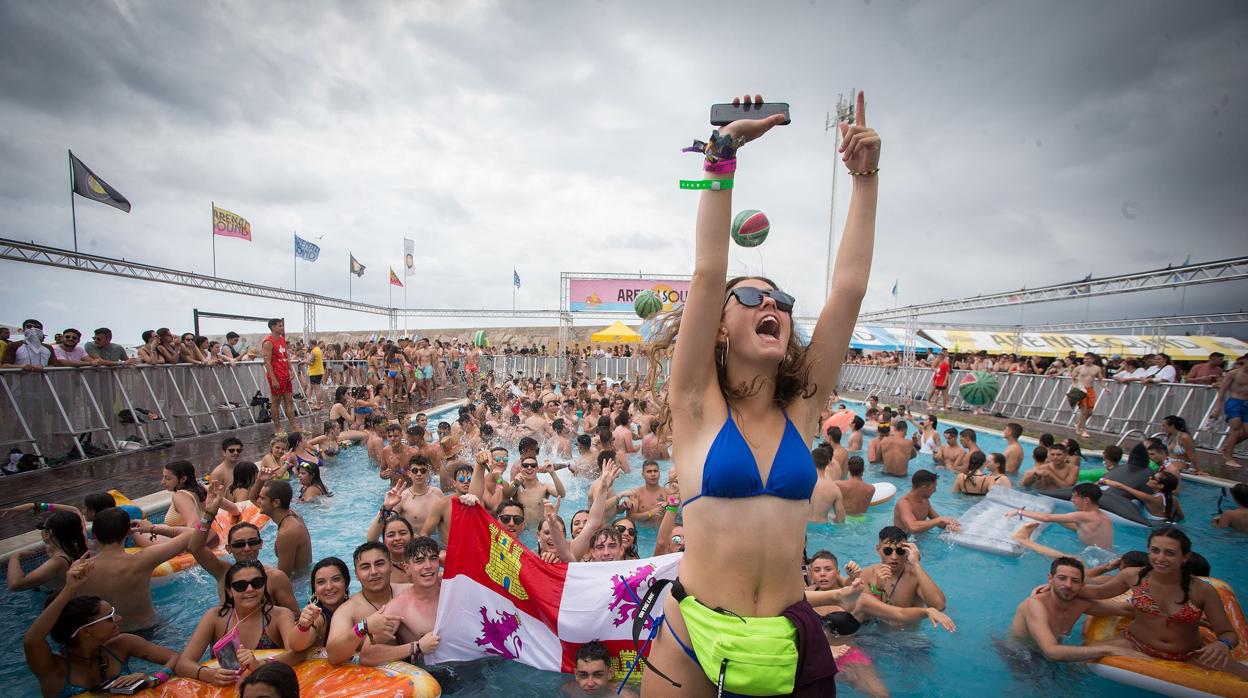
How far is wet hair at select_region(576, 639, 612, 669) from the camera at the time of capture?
3662 millimetres

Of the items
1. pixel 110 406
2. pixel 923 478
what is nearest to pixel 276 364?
pixel 110 406

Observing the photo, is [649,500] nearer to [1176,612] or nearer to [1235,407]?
[1176,612]

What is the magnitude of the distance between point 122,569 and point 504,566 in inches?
123

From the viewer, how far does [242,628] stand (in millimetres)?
3719

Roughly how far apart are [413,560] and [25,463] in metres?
8.05

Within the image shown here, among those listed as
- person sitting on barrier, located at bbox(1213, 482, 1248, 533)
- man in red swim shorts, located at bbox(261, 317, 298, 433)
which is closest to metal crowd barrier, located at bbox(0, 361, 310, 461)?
man in red swim shorts, located at bbox(261, 317, 298, 433)

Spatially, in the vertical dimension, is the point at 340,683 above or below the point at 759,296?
below

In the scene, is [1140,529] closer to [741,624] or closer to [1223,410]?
[1223,410]

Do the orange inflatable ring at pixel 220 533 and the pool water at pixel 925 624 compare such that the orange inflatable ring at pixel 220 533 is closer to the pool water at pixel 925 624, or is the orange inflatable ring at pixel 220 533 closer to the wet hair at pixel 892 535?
the pool water at pixel 925 624

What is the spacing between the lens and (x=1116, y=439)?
13.0 m

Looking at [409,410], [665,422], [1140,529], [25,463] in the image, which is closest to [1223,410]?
[1140,529]

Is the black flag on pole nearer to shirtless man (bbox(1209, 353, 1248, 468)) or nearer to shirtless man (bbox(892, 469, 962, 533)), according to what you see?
shirtless man (bbox(892, 469, 962, 533))

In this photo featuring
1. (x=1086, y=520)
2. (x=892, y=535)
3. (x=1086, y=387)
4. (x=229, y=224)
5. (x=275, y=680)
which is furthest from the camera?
(x=229, y=224)

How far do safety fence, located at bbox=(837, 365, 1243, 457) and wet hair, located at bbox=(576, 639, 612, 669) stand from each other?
1482 cm
